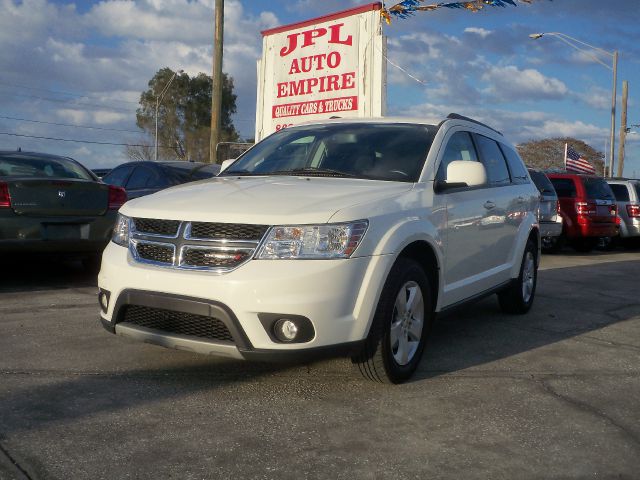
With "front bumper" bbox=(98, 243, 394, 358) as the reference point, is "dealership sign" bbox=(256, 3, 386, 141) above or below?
above

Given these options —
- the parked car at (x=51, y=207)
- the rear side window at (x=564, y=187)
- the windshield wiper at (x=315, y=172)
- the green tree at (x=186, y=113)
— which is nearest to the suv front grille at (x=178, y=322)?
the windshield wiper at (x=315, y=172)

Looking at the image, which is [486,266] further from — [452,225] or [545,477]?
[545,477]

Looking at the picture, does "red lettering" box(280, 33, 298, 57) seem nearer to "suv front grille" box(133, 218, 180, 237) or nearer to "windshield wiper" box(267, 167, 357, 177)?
"windshield wiper" box(267, 167, 357, 177)

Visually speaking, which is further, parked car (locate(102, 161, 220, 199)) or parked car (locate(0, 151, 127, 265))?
parked car (locate(102, 161, 220, 199))

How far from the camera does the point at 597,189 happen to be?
1562 centimetres

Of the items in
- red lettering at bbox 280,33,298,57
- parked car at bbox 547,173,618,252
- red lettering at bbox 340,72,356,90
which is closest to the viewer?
red lettering at bbox 340,72,356,90

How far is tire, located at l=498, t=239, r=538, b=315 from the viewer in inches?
270

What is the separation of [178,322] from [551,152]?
3215 inches

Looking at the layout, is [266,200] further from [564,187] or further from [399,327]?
[564,187]

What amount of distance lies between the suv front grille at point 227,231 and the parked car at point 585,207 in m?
12.5

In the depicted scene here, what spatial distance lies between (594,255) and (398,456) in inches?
519

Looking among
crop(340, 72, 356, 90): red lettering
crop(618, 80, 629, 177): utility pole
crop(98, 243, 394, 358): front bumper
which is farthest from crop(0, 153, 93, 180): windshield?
crop(618, 80, 629, 177): utility pole

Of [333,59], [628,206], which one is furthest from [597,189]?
[333,59]

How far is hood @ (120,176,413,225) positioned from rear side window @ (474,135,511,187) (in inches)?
66.5
